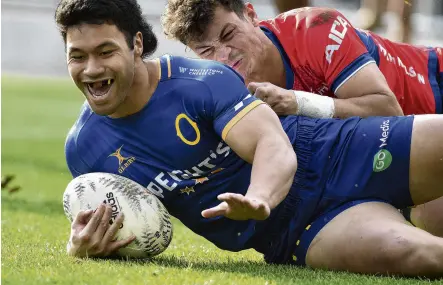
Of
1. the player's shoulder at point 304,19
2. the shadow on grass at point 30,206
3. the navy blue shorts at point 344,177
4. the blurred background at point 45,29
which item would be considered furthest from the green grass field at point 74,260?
the blurred background at point 45,29

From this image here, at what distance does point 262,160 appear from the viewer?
492 centimetres

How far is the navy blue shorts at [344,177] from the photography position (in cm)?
538

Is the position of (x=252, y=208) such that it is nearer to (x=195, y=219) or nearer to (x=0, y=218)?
(x=195, y=219)

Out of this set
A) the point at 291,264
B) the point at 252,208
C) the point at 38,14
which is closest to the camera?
the point at 252,208

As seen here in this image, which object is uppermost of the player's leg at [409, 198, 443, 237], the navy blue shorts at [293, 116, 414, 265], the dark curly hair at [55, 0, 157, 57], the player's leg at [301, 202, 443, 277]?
the dark curly hair at [55, 0, 157, 57]

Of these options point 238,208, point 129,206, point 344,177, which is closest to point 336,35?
point 344,177

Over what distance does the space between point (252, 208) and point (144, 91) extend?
1.09 m

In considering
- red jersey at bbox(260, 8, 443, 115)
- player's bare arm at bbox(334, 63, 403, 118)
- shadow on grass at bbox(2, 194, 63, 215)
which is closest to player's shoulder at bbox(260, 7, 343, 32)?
red jersey at bbox(260, 8, 443, 115)

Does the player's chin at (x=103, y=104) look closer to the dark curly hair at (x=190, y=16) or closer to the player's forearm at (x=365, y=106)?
the dark curly hair at (x=190, y=16)

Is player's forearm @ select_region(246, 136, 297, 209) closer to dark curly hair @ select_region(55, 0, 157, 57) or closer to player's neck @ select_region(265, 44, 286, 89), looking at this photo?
dark curly hair @ select_region(55, 0, 157, 57)

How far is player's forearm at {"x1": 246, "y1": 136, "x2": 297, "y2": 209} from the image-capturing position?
15.7 ft

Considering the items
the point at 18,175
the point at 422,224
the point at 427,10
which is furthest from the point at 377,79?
the point at 427,10

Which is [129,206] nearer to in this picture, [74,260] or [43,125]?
[74,260]

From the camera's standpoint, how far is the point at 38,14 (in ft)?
95.3
